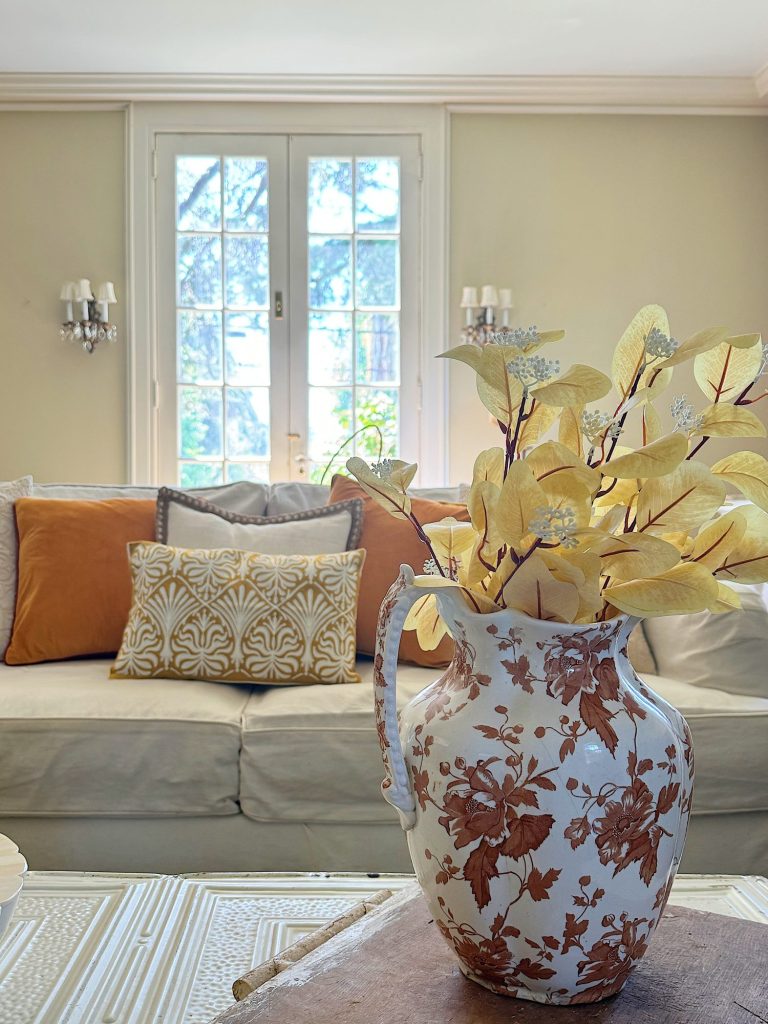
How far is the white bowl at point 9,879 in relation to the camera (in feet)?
3.01

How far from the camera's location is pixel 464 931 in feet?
2.18

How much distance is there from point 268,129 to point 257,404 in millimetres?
1290

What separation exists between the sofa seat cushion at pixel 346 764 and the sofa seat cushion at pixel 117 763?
0.06 metres

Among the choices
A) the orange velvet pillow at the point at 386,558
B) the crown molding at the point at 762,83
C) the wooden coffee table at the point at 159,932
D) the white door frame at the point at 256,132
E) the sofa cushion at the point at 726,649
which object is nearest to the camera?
the wooden coffee table at the point at 159,932

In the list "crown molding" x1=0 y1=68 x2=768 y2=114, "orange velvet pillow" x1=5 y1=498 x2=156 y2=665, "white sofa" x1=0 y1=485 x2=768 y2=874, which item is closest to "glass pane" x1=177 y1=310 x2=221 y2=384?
"crown molding" x1=0 y1=68 x2=768 y2=114

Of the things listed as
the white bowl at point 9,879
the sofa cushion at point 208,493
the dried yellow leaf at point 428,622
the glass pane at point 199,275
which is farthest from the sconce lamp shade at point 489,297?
the dried yellow leaf at point 428,622

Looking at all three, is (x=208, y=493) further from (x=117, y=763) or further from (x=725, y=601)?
(x=725, y=601)

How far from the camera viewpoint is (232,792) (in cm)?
189

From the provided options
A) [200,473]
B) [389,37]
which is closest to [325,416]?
[200,473]

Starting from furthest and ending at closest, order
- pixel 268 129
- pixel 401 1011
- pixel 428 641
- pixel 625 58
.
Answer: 1. pixel 268 129
2. pixel 625 58
3. pixel 428 641
4. pixel 401 1011

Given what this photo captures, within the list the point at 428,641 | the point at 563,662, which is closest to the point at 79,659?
the point at 428,641

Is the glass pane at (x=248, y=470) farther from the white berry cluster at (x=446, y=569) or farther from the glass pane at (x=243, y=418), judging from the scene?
the white berry cluster at (x=446, y=569)

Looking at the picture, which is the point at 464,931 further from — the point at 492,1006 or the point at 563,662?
the point at 563,662

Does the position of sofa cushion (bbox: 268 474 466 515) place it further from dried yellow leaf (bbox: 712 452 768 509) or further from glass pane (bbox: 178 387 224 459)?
glass pane (bbox: 178 387 224 459)
